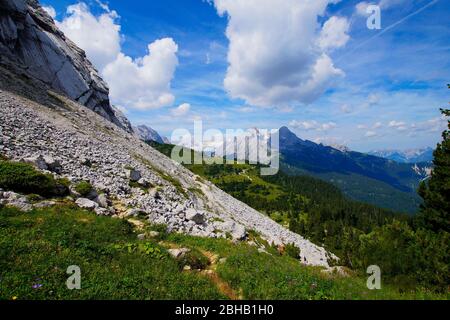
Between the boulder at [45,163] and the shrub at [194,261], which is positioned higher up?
the boulder at [45,163]

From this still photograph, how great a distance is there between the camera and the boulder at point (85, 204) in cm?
1866

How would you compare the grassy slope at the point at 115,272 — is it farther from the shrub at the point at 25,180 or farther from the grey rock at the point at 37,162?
the grey rock at the point at 37,162

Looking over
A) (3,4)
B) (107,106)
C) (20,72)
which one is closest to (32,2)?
(3,4)

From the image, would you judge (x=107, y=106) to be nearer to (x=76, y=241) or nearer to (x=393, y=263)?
(x=76, y=241)

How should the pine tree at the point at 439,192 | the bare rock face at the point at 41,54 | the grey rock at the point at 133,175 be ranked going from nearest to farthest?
the grey rock at the point at 133,175 → the pine tree at the point at 439,192 → the bare rock face at the point at 41,54

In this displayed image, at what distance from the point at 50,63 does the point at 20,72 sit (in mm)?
17419

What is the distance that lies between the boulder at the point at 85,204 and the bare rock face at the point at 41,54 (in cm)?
4338

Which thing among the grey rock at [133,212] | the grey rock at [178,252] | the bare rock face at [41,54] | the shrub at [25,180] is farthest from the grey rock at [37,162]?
the bare rock face at [41,54]

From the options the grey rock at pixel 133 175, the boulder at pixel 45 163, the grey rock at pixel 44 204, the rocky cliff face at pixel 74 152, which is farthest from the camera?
the grey rock at pixel 133 175

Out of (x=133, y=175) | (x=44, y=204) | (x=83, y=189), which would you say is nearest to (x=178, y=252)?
(x=44, y=204)

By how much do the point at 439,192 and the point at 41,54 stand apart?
8079 cm

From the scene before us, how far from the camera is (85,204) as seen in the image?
742 inches

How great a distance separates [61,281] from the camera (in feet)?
30.9

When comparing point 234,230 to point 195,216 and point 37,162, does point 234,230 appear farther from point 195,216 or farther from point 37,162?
point 37,162
